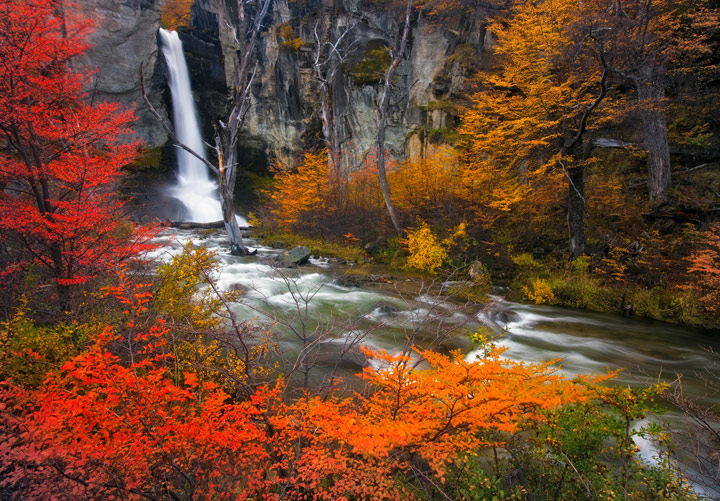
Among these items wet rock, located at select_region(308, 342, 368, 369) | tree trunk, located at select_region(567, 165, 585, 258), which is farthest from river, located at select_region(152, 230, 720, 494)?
tree trunk, located at select_region(567, 165, 585, 258)

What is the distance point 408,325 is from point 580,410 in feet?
14.3

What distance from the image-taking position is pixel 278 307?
28.3ft

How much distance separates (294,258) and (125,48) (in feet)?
81.5

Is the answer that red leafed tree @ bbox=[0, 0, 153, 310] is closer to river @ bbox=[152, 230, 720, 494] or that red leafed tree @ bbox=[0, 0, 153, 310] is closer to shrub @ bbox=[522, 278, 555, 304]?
river @ bbox=[152, 230, 720, 494]

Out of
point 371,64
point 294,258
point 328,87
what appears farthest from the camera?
point 371,64

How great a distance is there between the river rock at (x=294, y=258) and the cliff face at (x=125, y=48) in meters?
19.7

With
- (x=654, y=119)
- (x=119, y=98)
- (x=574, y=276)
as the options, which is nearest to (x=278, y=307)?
(x=574, y=276)

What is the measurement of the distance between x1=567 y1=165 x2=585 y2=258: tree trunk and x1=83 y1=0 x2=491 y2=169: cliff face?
26.4ft

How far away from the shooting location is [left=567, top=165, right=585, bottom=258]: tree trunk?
9.52m

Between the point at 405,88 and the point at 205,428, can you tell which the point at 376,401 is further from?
the point at 405,88

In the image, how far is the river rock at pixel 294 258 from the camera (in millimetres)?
12953

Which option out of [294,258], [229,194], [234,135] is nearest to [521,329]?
[294,258]

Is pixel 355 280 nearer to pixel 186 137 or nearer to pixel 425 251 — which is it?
pixel 425 251

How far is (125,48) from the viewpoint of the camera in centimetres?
2536
